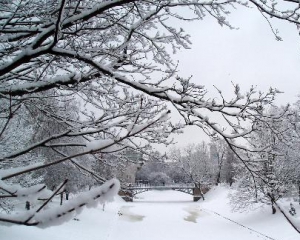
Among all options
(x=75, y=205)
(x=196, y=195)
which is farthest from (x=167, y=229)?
(x=196, y=195)

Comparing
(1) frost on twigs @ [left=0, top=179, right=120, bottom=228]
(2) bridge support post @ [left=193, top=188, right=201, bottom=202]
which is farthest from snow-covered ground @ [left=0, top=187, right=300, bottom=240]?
(2) bridge support post @ [left=193, top=188, right=201, bottom=202]

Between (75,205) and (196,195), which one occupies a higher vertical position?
(75,205)

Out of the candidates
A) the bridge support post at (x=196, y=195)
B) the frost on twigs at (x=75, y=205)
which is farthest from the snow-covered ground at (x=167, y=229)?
the bridge support post at (x=196, y=195)

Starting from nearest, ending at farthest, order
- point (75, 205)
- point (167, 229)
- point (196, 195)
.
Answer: point (75, 205) → point (167, 229) → point (196, 195)

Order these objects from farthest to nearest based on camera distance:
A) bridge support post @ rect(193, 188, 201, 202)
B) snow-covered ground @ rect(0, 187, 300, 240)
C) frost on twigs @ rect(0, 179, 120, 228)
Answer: bridge support post @ rect(193, 188, 201, 202) < snow-covered ground @ rect(0, 187, 300, 240) < frost on twigs @ rect(0, 179, 120, 228)

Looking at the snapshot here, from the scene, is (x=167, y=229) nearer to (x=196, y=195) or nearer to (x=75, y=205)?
(x=75, y=205)

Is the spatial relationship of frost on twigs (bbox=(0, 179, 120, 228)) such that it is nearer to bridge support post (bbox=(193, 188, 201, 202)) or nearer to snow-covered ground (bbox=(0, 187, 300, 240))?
snow-covered ground (bbox=(0, 187, 300, 240))

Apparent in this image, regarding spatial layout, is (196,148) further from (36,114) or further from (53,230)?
(36,114)

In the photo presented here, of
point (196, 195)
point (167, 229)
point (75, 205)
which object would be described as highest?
point (75, 205)

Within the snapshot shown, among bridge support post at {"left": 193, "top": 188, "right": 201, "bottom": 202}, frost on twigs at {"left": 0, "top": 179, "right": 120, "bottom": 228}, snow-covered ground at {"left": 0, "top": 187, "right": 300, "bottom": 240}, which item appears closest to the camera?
frost on twigs at {"left": 0, "top": 179, "right": 120, "bottom": 228}

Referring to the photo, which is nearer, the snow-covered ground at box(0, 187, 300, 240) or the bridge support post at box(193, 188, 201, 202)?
the snow-covered ground at box(0, 187, 300, 240)

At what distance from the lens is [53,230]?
51.9 feet

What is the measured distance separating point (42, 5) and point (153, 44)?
5.10 ft

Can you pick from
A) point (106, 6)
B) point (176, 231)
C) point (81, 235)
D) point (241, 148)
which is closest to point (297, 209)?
point (176, 231)
